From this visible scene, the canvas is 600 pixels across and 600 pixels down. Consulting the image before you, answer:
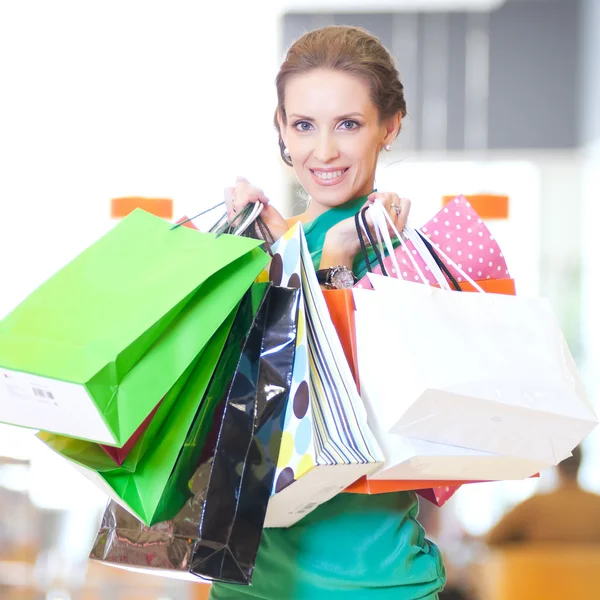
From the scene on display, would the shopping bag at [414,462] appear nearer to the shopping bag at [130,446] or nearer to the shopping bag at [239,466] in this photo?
the shopping bag at [239,466]

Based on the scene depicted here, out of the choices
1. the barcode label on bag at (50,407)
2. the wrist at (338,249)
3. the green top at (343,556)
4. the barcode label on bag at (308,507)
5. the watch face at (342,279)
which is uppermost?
the wrist at (338,249)

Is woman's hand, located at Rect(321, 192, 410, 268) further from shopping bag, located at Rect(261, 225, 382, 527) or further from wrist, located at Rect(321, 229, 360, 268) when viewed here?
shopping bag, located at Rect(261, 225, 382, 527)

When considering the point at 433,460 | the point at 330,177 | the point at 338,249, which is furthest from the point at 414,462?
the point at 330,177

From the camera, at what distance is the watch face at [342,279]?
0.94 metres

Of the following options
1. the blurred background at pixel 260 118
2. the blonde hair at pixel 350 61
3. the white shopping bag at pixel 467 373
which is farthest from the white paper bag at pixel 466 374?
the blurred background at pixel 260 118

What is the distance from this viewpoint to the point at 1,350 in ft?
2.42

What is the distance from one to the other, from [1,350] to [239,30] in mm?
3585

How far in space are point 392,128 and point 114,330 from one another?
1.69ft

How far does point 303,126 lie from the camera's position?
108cm

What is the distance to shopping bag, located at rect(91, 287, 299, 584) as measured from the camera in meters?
0.80

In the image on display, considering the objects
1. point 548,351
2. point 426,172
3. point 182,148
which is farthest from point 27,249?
point 548,351

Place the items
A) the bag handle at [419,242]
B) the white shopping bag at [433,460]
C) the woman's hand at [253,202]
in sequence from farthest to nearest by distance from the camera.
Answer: the woman's hand at [253,202] → the bag handle at [419,242] → the white shopping bag at [433,460]

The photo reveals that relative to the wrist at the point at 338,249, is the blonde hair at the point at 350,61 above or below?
above

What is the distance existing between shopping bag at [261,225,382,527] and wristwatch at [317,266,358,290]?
0.29 ft
